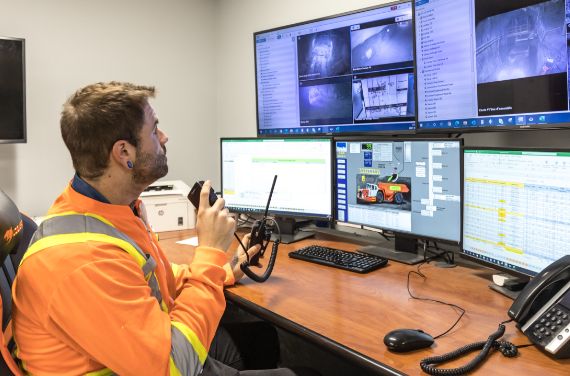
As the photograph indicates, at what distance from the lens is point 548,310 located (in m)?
1.17

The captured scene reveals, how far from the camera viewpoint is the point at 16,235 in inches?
41.8

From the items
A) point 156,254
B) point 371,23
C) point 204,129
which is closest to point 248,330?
point 156,254

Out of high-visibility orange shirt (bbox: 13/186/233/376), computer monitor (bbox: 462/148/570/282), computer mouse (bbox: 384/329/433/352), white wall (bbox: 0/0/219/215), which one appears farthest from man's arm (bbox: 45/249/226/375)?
white wall (bbox: 0/0/219/215)

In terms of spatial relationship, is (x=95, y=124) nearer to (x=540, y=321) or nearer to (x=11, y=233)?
(x=11, y=233)

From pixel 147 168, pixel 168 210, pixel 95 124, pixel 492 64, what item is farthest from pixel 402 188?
pixel 168 210

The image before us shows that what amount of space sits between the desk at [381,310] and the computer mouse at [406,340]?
0.6 inches

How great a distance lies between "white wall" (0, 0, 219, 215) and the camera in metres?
2.69

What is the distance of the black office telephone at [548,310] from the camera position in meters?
1.09

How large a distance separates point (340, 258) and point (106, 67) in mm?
1930

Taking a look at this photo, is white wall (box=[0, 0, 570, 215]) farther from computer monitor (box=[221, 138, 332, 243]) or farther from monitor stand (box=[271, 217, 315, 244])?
monitor stand (box=[271, 217, 315, 244])

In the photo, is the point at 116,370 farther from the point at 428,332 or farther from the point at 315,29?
the point at 315,29

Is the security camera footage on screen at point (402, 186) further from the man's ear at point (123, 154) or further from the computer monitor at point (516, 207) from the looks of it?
the man's ear at point (123, 154)

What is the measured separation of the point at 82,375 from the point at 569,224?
1247 mm

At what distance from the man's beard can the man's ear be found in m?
0.02
